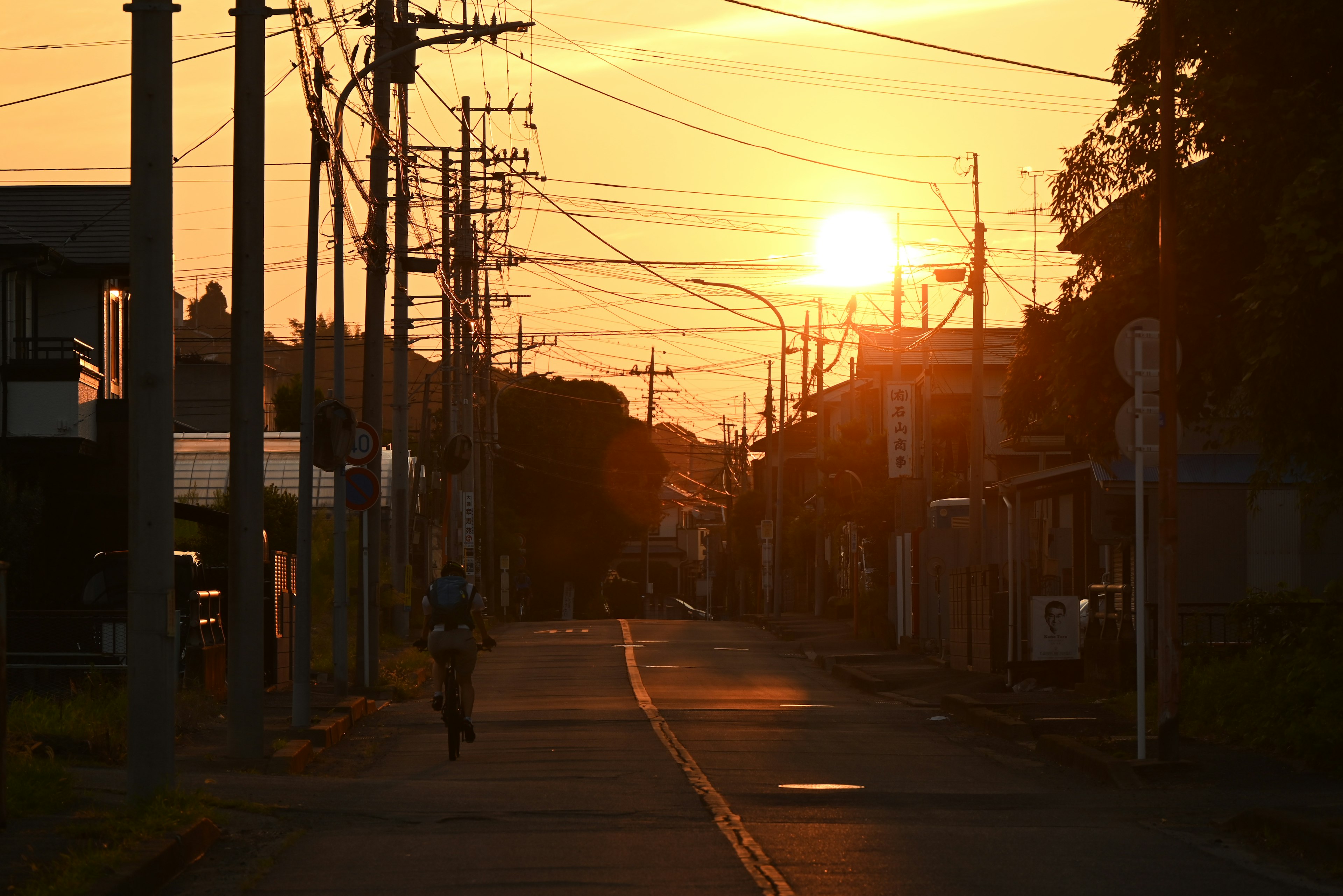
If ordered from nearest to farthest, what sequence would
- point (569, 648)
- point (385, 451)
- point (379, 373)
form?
point (379, 373), point (569, 648), point (385, 451)

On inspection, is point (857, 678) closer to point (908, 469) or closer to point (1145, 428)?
point (908, 469)

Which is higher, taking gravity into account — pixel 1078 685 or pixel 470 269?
pixel 470 269

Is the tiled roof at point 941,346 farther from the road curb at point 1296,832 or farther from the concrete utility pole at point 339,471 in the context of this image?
the road curb at point 1296,832

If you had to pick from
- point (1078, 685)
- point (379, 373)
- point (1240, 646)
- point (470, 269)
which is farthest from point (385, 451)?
point (1240, 646)

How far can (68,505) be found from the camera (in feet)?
94.4

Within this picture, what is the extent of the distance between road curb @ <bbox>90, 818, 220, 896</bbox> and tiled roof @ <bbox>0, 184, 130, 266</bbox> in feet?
65.4

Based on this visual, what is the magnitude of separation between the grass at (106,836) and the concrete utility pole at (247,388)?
10.2ft

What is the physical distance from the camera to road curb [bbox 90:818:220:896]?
25.5 feet

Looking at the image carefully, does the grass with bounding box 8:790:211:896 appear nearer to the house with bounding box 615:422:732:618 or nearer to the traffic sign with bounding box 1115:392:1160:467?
the traffic sign with bounding box 1115:392:1160:467

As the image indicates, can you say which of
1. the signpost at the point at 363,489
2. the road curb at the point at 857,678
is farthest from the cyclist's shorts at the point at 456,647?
the road curb at the point at 857,678

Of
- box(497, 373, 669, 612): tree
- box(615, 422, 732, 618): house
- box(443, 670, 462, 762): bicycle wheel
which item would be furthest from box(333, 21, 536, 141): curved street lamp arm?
box(615, 422, 732, 618): house

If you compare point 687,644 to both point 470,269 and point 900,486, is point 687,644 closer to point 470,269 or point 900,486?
point 900,486

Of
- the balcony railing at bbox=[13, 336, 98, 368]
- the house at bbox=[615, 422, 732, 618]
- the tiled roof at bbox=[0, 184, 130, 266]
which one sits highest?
the tiled roof at bbox=[0, 184, 130, 266]

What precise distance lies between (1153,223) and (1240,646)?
4862 millimetres
